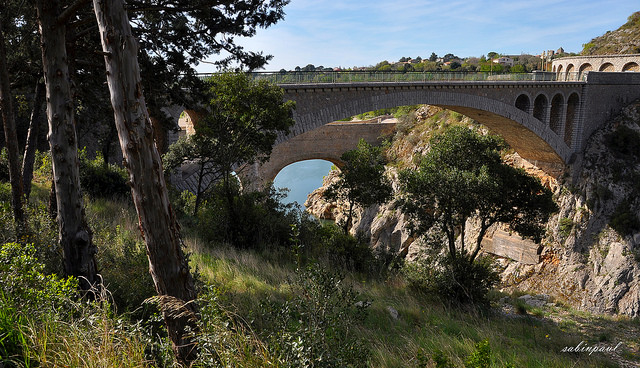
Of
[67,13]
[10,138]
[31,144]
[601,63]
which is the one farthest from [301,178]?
[67,13]

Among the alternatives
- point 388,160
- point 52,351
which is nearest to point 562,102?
point 388,160

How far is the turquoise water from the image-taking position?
5273 centimetres

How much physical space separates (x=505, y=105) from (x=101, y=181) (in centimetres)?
1866

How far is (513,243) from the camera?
22.3 meters

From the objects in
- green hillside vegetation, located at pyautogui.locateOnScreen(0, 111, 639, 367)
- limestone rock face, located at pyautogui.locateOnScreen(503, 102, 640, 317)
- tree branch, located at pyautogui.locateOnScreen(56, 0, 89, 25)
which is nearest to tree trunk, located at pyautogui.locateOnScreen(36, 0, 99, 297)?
tree branch, located at pyautogui.locateOnScreen(56, 0, 89, 25)

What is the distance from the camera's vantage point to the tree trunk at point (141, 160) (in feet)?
10.5

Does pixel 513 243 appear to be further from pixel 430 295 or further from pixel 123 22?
pixel 123 22

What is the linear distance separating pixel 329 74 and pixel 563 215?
53.4 ft

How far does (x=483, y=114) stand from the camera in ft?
71.7

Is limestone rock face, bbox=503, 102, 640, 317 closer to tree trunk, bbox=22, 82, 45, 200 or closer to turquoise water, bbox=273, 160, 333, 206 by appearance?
tree trunk, bbox=22, 82, 45, 200

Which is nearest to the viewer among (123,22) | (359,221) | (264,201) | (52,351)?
(52,351)

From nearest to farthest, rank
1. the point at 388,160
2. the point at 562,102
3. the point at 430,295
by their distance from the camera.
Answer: the point at 430,295, the point at 562,102, the point at 388,160

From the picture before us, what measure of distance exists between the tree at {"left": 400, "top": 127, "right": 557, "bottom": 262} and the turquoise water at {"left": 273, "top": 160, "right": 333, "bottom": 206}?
1488 inches

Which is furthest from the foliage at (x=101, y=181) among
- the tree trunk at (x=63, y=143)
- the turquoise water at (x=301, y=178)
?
the turquoise water at (x=301, y=178)
